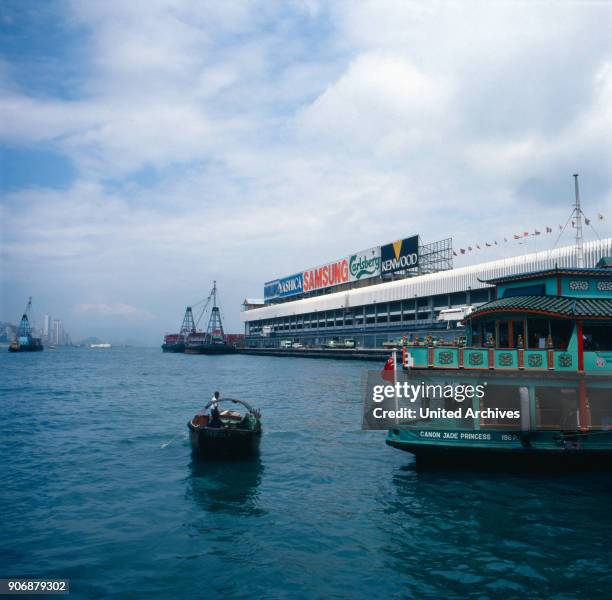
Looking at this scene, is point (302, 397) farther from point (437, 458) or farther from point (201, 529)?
point (201, 529)

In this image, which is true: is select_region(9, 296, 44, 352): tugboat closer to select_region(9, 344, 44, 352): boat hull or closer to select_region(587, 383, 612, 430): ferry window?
select_region(9, 344, 44, 352): boat hull

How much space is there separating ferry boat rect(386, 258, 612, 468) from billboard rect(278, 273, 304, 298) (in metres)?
109

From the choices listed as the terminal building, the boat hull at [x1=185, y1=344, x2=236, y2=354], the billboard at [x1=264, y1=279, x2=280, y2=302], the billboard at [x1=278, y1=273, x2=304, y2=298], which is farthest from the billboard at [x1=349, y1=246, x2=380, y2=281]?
the boat hull at [x1=185, y1=344, x2=236, y2=354]

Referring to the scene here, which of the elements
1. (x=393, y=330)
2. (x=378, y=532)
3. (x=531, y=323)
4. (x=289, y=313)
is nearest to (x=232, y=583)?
(x=378, y=532)

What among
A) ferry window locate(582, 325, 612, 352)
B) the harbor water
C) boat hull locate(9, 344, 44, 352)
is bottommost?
the harbor water

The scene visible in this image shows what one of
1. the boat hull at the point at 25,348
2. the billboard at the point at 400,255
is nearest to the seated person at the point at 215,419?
the billboard at the point at 400,255

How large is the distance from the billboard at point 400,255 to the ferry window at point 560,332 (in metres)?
72.6

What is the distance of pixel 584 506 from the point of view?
48.8ft

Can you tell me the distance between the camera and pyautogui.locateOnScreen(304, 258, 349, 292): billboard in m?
109

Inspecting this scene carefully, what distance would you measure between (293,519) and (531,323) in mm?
10522

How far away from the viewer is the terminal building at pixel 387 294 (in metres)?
65.9

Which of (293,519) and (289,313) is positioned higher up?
(289,313)

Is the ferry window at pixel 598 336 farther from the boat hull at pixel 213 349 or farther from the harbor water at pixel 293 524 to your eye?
the boat hull at pixel 213 349

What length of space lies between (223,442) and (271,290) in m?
123
